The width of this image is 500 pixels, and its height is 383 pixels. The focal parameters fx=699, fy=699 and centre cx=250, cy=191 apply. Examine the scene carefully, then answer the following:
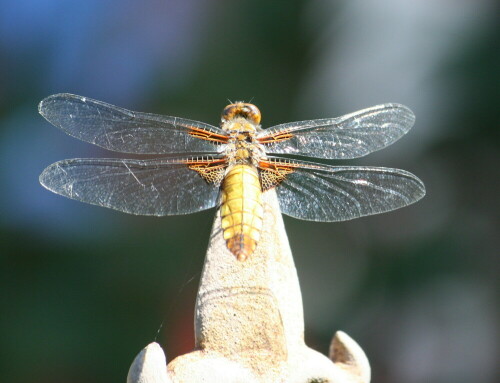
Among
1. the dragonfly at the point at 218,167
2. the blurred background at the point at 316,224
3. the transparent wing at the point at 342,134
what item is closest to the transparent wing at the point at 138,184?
the dragonfly at the point at 218,167

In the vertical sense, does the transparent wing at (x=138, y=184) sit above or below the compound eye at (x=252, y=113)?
below

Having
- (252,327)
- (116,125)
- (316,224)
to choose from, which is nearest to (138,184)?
(116,125)

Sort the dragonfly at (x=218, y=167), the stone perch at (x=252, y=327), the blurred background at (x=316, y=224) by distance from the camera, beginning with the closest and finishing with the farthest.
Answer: the stone perch at (x=252, y=327)
the dragonfly at (x=218, y=167)
the blurred background at (x=316, y=224)

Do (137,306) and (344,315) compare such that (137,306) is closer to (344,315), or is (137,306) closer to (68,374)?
(68,374)

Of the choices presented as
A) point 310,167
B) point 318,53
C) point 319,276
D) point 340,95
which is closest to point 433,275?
point 319,276

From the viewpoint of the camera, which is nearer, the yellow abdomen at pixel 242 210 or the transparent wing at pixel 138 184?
the yellow abdomen at pixel 242 210

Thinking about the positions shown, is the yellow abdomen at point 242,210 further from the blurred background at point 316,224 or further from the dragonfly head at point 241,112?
the blurred background at point 316,224

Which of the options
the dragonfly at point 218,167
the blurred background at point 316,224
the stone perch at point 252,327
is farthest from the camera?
the blurred background at point 316,224
